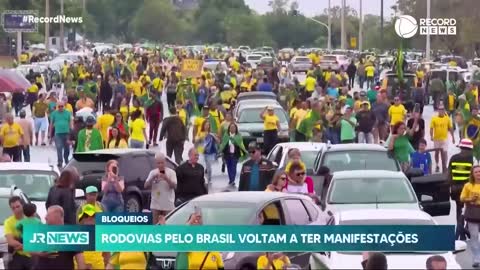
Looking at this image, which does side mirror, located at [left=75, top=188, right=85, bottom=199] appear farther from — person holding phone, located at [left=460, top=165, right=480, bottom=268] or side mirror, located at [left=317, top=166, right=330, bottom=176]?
person holding phone, located at [left=460, top=165, right=480, bottom=268]

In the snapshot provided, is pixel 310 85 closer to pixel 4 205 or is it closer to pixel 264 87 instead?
pixel 264 87

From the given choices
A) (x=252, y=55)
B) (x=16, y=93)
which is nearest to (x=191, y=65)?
(x=16, y=93)

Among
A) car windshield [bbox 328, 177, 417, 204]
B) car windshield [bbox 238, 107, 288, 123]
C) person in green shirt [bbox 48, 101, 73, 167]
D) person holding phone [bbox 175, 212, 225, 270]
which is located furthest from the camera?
car windshield [bbox 238, 107, 288, 123]

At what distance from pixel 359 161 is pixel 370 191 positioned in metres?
3.69

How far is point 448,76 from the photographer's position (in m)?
58.0

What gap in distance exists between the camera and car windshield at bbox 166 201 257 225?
17.3 meters

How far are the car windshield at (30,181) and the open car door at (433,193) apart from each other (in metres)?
5.28

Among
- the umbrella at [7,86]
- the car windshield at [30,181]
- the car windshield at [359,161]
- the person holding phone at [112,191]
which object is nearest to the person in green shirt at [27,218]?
the person holding phone at [112,191]

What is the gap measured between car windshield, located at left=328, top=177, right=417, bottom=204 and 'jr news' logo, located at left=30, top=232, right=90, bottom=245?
6702 mm

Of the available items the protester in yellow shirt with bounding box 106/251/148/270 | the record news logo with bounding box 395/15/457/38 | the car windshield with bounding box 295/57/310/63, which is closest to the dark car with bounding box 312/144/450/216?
the protester in yellow shirt with bounding box 106/251/148/270

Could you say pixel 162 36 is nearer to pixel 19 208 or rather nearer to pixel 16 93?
pixel 16 93

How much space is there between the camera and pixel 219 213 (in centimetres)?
1758

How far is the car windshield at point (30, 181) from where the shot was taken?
2294 centimetres

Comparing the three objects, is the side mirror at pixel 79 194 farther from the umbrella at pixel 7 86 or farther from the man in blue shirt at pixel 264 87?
the man in blue shirt at pixel 264 87
